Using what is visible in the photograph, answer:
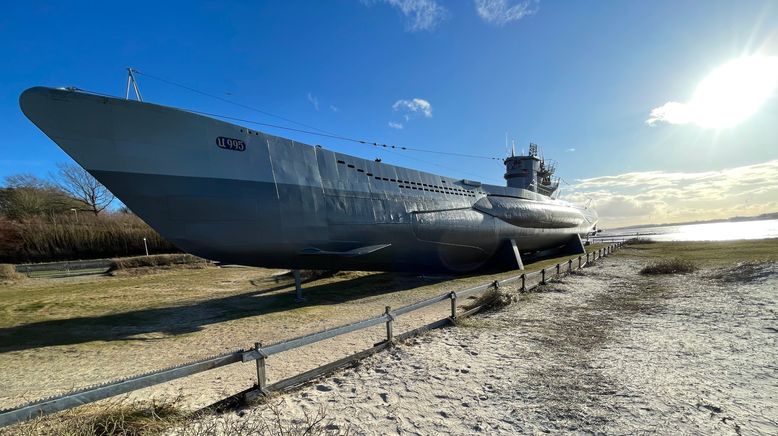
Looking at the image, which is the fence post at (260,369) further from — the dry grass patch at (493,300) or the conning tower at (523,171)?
the conning tower at (523,171)

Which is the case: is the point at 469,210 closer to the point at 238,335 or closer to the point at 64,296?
the point at 238,335

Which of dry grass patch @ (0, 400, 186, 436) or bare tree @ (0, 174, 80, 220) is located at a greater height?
bare tree @ (0, 174, 80, 220)

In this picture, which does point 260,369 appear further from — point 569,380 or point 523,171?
point 523,171

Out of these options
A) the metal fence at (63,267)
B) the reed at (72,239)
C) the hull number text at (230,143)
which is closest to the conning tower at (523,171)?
the hull number text at (230,143)

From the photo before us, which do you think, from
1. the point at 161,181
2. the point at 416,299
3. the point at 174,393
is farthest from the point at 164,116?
the point at 416,299

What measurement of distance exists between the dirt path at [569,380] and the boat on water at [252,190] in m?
4.85

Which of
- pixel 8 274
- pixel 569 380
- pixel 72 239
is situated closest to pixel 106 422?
pixel 569 380

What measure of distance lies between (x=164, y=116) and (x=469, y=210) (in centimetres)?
1097

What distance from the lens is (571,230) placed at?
23.0 metres

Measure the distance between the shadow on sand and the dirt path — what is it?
216 inches

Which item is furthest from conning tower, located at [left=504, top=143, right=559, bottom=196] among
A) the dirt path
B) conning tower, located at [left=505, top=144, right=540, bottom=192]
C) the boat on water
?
the dirt path

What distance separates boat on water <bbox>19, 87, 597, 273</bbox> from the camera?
6.91 meters

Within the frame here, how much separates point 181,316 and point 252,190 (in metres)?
4.10

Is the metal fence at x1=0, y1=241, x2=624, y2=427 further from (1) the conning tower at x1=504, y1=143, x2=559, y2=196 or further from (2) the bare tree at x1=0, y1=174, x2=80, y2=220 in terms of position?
(2) the bare tree at x1=0, y1=174, x2=80, y2=220
